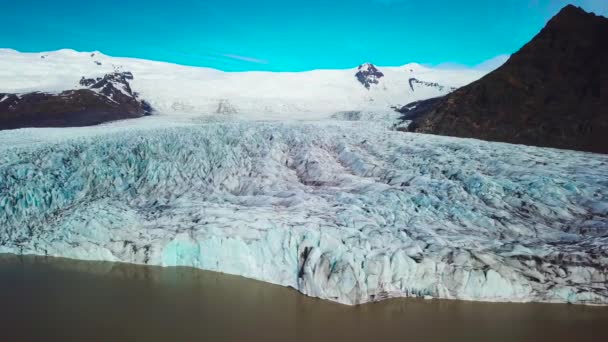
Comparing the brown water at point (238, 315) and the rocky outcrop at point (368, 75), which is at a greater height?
the rocky outcrop at point (368, 75)

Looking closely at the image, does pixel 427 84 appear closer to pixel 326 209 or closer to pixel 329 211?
pixel 326 209

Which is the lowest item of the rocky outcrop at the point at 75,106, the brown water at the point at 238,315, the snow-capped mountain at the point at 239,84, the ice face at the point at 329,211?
the brown water at the point at 238,315

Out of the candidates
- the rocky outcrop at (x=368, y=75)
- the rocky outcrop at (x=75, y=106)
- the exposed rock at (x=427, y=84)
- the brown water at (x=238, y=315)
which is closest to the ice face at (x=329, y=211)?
the brown water at (x=238, y=315)

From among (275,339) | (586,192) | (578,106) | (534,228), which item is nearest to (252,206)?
(275,339)

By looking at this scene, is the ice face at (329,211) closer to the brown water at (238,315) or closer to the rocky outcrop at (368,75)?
the brown water at (238,315)

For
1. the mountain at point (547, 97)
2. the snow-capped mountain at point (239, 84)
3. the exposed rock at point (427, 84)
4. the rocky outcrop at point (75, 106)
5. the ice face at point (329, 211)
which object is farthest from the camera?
the exposed rock at point (427, 84)

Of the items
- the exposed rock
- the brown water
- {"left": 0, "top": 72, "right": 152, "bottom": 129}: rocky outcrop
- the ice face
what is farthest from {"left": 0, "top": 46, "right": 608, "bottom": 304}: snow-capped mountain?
the exposed rock

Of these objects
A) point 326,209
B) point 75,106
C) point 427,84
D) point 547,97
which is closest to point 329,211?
point 326,209

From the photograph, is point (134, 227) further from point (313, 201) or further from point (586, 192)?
point (586, 192)
